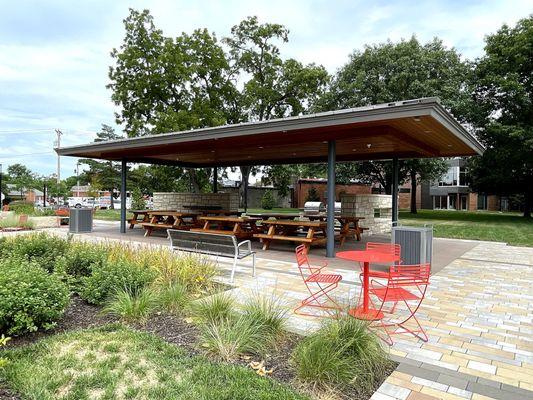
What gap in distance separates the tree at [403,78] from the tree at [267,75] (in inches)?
68.2

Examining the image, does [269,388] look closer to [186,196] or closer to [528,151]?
A: [186,196]

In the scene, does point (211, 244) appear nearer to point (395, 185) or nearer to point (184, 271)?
point (184, 271)

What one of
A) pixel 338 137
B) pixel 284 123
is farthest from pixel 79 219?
pixel 338 137

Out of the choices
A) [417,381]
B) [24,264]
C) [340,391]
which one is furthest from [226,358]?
[24,264]

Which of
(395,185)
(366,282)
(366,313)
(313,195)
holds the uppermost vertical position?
(395,185)

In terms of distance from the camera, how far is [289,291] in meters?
5.78

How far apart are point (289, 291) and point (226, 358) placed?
261cm

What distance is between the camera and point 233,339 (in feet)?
11.3

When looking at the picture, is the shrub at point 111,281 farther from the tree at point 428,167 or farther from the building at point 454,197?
the building at point 454,197

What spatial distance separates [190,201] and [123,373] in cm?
1519

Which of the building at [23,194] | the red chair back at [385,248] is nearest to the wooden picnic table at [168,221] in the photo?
the red chair back at [385,248]

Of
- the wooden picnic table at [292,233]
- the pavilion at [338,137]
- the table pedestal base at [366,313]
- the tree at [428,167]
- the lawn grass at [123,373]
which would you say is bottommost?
the lawn grass at [123,373]

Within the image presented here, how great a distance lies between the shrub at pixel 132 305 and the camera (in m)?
4.21

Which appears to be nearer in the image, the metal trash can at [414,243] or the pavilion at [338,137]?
the pavilion at [338,137]
